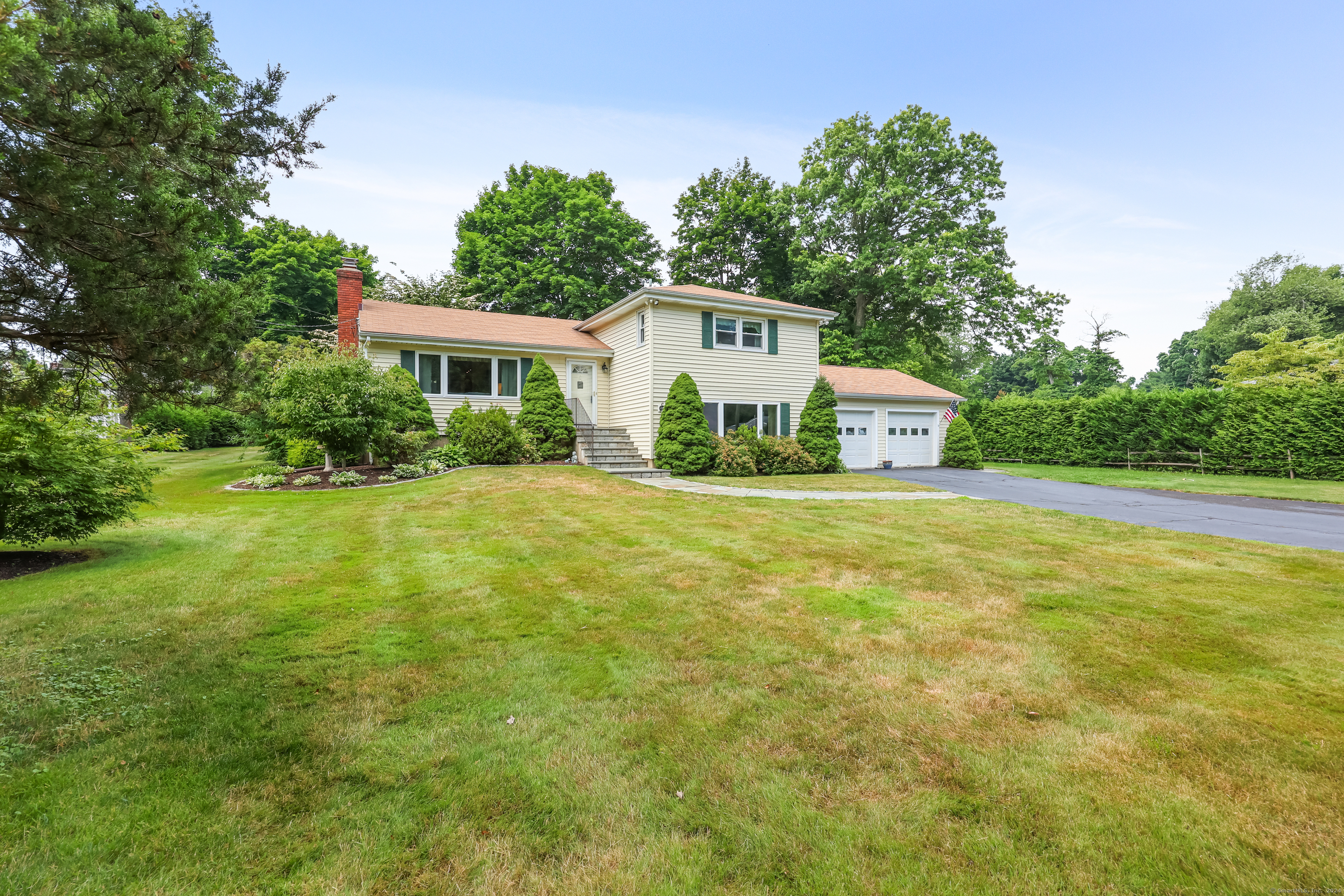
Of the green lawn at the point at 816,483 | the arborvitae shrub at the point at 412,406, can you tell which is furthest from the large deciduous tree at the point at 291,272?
the green lawn at the point at 816,483

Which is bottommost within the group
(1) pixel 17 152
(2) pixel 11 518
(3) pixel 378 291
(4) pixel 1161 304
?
(2) pixel 11 518

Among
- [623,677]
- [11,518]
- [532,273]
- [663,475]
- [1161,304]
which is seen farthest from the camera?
[1161,304]

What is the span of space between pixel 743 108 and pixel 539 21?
25.3ft

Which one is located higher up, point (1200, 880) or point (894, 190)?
point (894, 190)

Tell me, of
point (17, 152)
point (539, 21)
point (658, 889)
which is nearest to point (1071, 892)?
point (658, 889)

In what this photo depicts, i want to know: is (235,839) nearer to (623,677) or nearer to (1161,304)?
(623,677)

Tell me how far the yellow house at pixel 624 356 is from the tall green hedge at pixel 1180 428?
33.0ft

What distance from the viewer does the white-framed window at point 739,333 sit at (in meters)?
Result: 16.7

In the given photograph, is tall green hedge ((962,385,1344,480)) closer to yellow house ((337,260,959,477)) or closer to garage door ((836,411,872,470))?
garage door ((836,411,872,470))

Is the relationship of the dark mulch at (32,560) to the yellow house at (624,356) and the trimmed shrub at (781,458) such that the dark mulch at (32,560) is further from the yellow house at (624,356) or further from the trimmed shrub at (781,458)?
the trimmed shrub at (781,458)

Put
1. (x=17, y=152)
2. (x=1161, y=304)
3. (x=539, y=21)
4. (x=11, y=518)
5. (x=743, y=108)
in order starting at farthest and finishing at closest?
(x=1161, y=304) < (x=743, y=108) < (x=539, y=21) < (x=11, y=518) < (x=17, y=152)

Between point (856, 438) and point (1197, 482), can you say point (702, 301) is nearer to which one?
point (856, 438)

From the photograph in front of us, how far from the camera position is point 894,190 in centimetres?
2525

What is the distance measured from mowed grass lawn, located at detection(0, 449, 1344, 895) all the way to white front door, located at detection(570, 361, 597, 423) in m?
12.2
